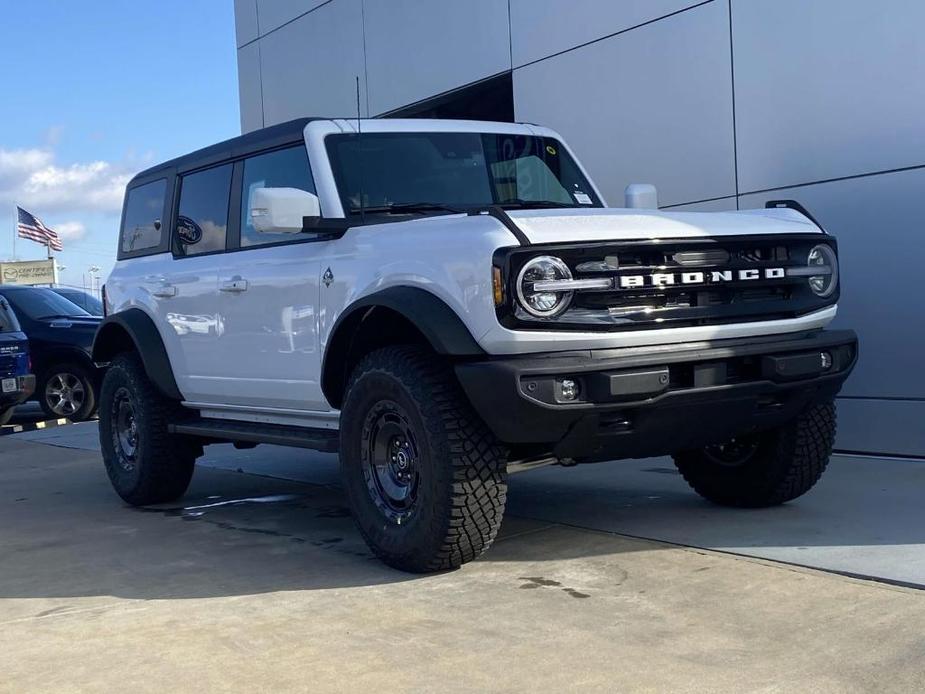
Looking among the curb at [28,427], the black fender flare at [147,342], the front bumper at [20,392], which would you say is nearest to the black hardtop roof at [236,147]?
the black fender flare at [147,342]

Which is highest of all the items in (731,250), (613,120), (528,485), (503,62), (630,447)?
(503,62)

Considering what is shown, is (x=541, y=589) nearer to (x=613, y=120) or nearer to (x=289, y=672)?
(x=289, y=672)

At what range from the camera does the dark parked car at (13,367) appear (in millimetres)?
12273

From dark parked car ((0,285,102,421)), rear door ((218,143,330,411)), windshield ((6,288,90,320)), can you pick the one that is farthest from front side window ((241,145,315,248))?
windshield ((6,288,90,320))

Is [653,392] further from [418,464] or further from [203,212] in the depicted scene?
[203,212]

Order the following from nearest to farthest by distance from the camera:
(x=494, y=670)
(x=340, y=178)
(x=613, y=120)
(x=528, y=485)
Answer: (x=494, y=670), (x=340, y=178), (x=528, y=485), (x=613, y=120)

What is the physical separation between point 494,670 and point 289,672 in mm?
640

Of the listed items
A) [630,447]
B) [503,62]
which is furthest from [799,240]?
[503,62]

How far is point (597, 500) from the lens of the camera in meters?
6.28

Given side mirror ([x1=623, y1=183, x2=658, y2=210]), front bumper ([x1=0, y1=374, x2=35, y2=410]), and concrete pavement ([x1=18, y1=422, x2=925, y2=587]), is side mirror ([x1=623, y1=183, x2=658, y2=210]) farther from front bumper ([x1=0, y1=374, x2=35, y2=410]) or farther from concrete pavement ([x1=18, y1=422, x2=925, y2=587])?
front bumper ([x1=0, y1=374, x2=35, y2=410])

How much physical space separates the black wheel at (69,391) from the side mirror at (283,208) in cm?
964

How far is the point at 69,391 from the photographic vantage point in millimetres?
14094

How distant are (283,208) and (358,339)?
0.67 metres

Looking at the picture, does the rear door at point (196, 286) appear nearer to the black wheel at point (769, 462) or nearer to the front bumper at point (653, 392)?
the front bumper at point (653, 392)
